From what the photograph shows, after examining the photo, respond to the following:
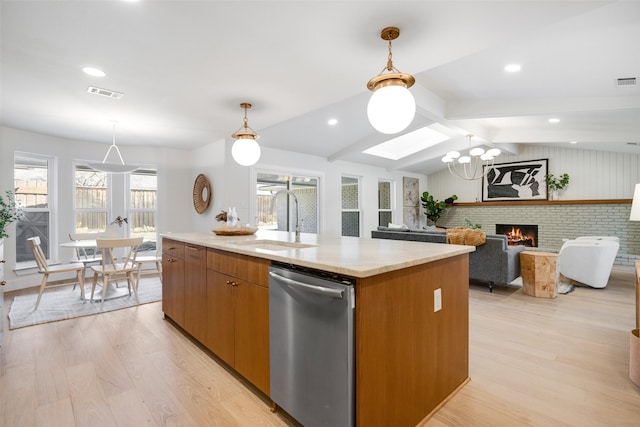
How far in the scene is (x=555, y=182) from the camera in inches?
281

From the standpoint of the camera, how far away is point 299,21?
196 centimetres

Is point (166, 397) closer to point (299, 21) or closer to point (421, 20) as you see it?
point (299, 21)

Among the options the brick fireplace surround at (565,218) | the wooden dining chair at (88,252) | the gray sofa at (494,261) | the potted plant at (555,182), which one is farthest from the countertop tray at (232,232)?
the potted plant at (555,182)

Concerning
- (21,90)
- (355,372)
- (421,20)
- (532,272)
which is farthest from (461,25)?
(21,90)

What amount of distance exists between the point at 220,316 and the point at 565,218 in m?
7.93

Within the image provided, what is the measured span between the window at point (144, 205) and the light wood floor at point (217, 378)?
2667 mm

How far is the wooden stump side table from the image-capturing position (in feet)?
12.6

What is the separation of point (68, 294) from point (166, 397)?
130 inches

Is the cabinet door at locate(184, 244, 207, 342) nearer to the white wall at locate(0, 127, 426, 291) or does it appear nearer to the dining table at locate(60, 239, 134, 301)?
the dining table at locate(60, 239, 134, 301)

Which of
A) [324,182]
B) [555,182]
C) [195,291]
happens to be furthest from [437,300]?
[555,182]

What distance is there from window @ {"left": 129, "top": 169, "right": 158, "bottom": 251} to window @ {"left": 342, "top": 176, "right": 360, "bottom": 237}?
12.5 feet

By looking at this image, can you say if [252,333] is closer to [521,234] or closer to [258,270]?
[258,270]

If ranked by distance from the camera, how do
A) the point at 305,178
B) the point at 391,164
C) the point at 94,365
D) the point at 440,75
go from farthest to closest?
the point at 391,164 < the point at 305,178 < the point at 440,75 < the point at 94,365

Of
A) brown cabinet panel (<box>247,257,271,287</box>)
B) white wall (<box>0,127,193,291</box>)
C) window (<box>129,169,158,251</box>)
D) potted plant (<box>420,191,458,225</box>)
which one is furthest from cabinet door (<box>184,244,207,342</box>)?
potted plant (<box>420,191,458,225</box>)
